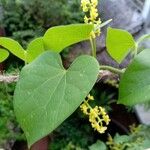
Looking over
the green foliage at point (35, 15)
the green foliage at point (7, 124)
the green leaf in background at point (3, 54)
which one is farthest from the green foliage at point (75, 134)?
the green leaf in background at point (3, 54)

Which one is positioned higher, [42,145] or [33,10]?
[33,10]

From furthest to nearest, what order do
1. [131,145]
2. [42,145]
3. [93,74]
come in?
[42,145]
[131,145]
[93,74]

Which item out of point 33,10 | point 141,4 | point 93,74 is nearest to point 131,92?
point 93,74

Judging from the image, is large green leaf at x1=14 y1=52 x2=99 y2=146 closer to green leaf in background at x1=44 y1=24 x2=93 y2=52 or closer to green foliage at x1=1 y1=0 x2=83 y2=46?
green leaf in background at x1=44 y1=24 x2=93 y2=52

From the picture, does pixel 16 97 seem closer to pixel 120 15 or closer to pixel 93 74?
pixel 93 74

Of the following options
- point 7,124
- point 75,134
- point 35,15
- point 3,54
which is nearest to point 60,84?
point 3,54

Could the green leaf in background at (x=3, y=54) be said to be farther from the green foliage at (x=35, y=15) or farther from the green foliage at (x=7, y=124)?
the green foliage at (x=35, y=15)

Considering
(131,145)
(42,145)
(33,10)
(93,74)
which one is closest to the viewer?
(93,74)
